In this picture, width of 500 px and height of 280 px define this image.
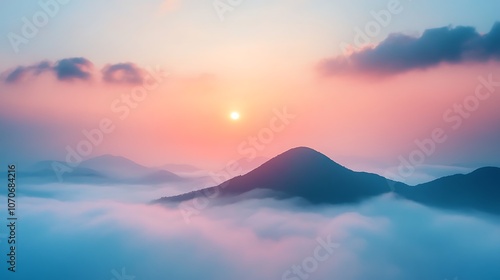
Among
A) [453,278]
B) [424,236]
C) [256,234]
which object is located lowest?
[453,278]

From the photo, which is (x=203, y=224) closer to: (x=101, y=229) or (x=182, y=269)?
(x=182, y=269)

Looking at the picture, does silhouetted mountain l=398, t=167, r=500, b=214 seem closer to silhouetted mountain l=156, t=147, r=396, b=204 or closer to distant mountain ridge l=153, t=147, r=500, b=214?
distant mountain ridge l=153, t=147, r=500, b=214

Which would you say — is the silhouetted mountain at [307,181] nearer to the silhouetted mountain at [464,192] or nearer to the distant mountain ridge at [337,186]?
the distant mountain ridge at [337,186]

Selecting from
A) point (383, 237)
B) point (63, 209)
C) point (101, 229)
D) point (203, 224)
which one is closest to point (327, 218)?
point (383, 237)

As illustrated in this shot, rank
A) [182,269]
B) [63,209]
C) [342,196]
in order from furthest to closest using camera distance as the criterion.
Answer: [342,196]
[63,209]
[182,269]

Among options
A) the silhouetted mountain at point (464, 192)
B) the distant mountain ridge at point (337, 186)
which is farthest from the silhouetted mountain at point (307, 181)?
the silhouetted mountain at point (464, 192)

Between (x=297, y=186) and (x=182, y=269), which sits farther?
(x=297, y=186)

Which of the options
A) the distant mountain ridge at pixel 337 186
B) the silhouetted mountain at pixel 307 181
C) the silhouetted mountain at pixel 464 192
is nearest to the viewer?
the silhouetted mountain at pixel 464 192
